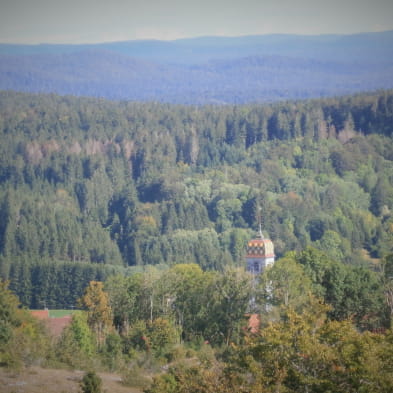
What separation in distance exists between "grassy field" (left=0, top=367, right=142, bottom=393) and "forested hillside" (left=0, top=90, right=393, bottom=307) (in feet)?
165

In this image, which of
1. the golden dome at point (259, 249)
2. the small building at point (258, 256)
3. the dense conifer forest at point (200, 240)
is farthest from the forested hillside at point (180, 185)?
the small building at point (258, 256)

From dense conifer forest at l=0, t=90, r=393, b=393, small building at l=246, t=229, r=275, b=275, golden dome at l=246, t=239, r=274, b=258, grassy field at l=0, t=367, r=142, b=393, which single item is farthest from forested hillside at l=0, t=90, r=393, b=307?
grassy field at l=0, t=367, r=142, b=393

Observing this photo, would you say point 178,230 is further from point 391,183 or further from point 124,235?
point 391,183

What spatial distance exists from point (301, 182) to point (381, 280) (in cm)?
7270

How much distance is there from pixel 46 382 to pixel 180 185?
93.9 metres

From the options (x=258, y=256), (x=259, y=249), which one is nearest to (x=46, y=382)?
(x=258, y=256)

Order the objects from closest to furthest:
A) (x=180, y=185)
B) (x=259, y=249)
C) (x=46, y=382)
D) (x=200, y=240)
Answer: (x=46, y=382) → (x=259, y=249) → (x=200, y=240) → (x=180, y=185)

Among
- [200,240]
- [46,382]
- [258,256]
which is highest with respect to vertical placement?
[46,382]

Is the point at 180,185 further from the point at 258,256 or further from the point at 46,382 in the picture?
the point at 46,382

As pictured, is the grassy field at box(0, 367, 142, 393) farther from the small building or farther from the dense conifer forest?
the small building

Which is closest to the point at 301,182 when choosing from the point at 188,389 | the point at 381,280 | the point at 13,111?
the point at 13,111

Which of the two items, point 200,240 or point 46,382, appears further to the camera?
point 200,240

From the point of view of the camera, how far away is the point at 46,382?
44.9 meters

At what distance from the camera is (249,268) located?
7925cm
